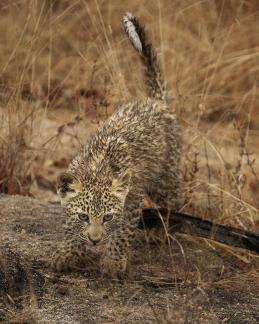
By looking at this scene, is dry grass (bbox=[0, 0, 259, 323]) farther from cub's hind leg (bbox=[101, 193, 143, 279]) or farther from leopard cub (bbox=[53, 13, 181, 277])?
cub's hind leg (bbox=[101, 193, 143, 279])

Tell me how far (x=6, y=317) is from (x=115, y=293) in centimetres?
82

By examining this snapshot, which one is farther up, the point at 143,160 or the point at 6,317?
the point at 143,160

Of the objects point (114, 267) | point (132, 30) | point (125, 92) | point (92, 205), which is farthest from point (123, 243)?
point (125, 92)

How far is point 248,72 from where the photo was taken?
33.6 ft

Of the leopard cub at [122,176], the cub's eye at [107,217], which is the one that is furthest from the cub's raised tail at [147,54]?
the cub's eye at [107,217]

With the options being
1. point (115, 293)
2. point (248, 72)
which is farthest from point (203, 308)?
point (248, 72)

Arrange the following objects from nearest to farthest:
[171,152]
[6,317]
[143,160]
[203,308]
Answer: [6,317], [203,308], [143,160], [171,152]

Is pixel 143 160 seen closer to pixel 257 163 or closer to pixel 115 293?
pixel 115 293

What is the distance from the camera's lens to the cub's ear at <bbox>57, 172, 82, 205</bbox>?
203 inches

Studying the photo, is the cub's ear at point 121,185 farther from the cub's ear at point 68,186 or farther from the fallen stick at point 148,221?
the fallen stick at point 148,221

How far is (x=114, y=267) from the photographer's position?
531 centimetres

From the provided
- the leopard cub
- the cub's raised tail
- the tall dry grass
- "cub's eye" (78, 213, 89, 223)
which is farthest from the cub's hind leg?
the cub's raised tail

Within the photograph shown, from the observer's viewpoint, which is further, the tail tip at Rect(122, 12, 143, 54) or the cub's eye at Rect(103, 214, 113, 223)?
the tail tip at Rect(122, 12, 143, 54)

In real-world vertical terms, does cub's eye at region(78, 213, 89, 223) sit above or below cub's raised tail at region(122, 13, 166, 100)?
below
